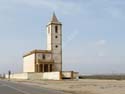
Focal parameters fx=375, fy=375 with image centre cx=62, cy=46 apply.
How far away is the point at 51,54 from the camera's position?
321 feet

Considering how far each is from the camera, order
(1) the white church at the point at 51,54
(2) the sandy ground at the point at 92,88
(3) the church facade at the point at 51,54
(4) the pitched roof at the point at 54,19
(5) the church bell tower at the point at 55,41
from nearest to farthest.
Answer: (2) the sandy ground at the point at 92,88
(1) the white church at the point at 51,54
(3) the church facade at the point at 51,54
(5) the church bell tower at the point at 55,41
(4) the pitched roof at the point at 54,19

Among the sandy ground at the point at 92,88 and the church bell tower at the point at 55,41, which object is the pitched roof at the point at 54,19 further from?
the sandy ground at the point at 92,88

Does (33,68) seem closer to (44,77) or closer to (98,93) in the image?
(44,77)

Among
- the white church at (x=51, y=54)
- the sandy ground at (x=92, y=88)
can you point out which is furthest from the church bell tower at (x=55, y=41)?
the sandy ground at (x=92, y=88)

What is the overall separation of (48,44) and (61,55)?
5219 mm

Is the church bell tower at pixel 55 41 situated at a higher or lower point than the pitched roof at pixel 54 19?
lower

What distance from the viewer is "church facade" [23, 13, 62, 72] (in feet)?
319

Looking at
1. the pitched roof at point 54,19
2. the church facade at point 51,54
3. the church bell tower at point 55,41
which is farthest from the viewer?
the pitched roof at point 54,19

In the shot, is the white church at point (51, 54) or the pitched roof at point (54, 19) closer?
the white church at point (51, 54)

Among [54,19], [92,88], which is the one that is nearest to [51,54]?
[54,19]

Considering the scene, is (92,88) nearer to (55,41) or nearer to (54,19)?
(55,41)

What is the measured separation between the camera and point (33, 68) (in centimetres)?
9975

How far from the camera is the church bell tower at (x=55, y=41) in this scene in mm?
98125

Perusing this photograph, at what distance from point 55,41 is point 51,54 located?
400cm
